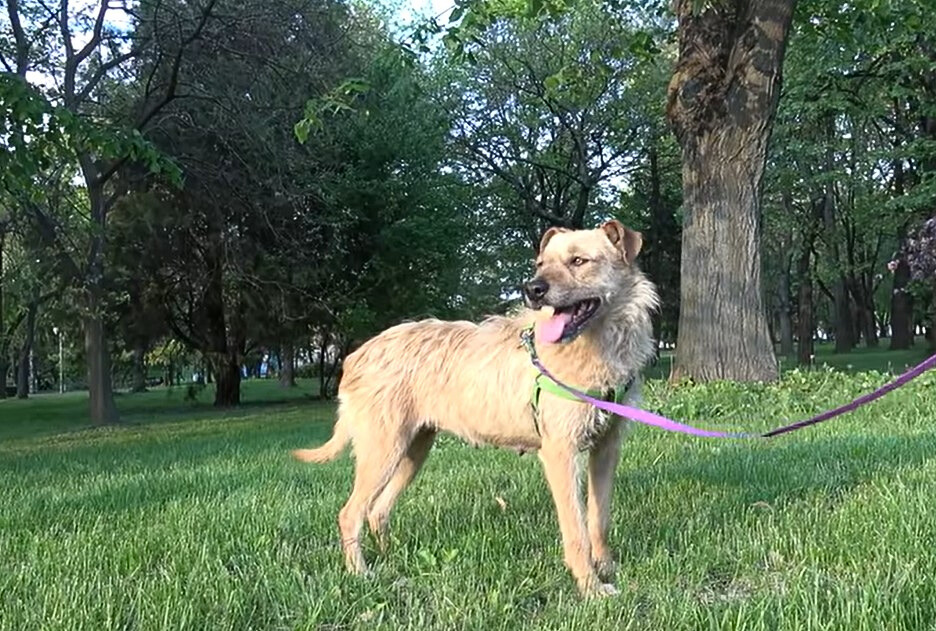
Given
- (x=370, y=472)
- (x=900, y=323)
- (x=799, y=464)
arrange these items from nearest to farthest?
(x=370, y=472)
(x=799, y=464)
(x=900, y=323)

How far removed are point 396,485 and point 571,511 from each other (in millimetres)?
1297

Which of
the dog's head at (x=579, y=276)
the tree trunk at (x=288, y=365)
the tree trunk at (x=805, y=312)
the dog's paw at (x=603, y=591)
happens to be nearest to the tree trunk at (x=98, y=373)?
the tree trunk at (x=288, y=365)

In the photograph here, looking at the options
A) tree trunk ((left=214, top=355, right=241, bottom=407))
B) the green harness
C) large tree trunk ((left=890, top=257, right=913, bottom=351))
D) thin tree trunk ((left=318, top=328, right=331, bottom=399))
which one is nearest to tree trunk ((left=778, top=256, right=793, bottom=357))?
large tree trunk ((left=890, top=257, right=913, bottom=351))

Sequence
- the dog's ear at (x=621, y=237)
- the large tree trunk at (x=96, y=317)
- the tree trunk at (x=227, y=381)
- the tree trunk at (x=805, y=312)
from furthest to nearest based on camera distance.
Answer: the tree trunk at (x=805, y=312), the tree trunk at (x=227, y=381), the large tree trunk at (x=96, y=317), the dog's ear at (x=621, y=237)

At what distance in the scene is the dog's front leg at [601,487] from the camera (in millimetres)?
4383

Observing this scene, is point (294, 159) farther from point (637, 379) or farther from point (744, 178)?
point (637, 379)

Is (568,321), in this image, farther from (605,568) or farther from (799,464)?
(799,464)

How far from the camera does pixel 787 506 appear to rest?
5.25 metres

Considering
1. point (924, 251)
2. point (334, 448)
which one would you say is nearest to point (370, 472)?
point (334, 448)

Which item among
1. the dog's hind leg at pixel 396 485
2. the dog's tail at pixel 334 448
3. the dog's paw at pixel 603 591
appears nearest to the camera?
the dog's paw at pixel 603 591

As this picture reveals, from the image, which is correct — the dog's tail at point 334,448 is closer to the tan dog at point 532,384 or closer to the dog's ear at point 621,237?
the tan dog at point 532,384

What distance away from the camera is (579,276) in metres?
4.40

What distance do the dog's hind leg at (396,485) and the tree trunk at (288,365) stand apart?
78.9ft

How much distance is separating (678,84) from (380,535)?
10.1 m
